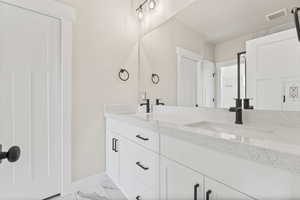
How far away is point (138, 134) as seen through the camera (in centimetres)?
136

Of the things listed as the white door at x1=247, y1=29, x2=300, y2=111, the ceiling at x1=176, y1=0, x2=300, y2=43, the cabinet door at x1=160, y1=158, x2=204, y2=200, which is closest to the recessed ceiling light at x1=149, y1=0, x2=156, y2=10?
the ceiling at x1=176, y1=0, x2=300, y2=43

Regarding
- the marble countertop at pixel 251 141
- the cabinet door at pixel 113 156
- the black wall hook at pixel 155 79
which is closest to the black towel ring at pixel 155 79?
the black wall hook at pixel 155 79

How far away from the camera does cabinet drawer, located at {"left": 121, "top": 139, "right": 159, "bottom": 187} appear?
115 cm

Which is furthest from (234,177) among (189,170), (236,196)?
(189,170)

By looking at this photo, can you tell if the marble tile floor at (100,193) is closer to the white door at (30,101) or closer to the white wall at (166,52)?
the white door at (30,101)

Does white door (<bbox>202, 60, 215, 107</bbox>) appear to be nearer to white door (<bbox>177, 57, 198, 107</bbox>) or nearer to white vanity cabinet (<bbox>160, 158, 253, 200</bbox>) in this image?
white door (<bbox>177, 57, 198, 107</bbox>)

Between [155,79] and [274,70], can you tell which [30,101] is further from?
[274,70]

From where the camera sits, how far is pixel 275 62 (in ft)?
3.56

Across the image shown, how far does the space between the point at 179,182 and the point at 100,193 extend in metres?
1.17

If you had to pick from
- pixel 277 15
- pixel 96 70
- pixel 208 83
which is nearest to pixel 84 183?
pixel 96 70

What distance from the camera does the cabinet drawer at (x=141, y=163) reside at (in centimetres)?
115

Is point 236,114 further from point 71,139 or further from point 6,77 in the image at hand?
point 6,77

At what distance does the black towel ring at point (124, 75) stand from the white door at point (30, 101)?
717 millimetres

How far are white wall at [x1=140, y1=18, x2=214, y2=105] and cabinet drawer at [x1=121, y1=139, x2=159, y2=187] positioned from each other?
750 mm
